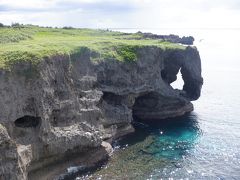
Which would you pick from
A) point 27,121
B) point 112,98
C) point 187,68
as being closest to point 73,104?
point 27,121

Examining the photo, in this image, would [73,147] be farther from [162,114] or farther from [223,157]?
[162,114]

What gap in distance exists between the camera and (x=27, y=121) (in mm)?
49562

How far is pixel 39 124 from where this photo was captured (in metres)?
48.6

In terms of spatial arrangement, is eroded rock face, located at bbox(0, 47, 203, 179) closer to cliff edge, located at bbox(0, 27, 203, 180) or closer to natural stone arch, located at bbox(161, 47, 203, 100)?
cliff edge, located at bbox(0, 27, 203, 180)

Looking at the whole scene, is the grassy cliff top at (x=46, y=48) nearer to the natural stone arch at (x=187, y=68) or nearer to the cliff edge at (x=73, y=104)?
the cliff edge at (x=73, y=104)

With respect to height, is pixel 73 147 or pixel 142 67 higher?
pixel 142 67

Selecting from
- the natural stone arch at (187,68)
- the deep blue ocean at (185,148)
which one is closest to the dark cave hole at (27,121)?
the deep blue ocean at (185,148)

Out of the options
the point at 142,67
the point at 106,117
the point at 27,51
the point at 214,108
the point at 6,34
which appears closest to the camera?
the point at 27,51

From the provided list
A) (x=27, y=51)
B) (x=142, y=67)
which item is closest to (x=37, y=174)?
(x=27, y=51)

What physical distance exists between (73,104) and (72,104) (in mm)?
246

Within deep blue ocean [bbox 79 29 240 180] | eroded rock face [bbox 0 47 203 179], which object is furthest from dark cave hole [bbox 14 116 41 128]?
deep blue ocean [bbox 79 29 240 180]

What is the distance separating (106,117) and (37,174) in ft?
62.1

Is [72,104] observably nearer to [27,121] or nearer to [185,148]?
[27,121]

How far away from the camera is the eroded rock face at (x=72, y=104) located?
1818 inches
